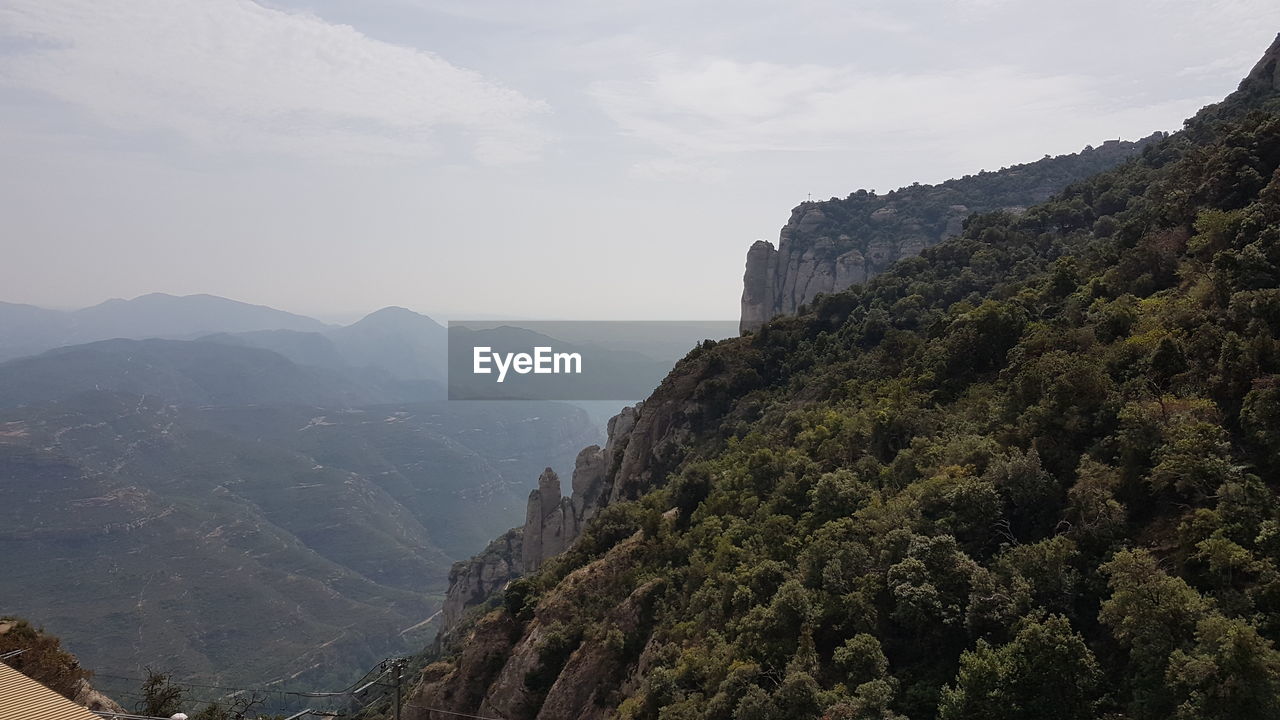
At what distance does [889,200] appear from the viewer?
417 feet

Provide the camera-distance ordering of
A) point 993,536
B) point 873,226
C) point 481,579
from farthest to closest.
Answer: point 873,226 → point 481,579 → point 993,536

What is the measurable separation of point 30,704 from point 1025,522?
91.9ft

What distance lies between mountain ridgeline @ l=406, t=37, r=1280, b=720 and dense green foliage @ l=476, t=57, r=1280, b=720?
80mm

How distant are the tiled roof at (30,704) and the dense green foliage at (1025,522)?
16117 millimetres

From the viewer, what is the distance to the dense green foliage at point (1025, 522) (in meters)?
16.4

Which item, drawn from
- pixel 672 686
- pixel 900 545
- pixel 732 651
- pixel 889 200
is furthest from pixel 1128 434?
pixel 889 200

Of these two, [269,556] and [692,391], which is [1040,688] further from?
[269,556]

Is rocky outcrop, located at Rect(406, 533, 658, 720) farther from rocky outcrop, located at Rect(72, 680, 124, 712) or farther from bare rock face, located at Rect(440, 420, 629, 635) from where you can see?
bare rock face, located at Rect(440, 420, 629, 635)

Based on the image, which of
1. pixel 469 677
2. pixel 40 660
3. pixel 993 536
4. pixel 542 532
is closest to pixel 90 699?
pixel 40 660

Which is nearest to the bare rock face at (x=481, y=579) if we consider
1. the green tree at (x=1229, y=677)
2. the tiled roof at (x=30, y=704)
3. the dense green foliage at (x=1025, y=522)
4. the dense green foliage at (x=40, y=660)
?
the dense green foliage at (x=1025, y=522)

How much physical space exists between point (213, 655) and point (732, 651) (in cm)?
12356

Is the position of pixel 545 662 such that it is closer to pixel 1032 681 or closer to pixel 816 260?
pixel 1032 681

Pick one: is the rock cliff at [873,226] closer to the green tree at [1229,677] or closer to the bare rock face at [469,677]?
the bare rock face at [469,677]

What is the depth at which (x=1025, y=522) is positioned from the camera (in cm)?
2248
